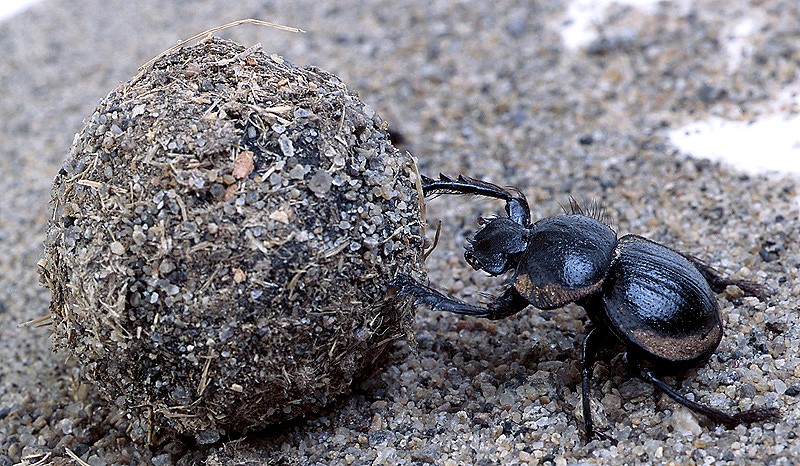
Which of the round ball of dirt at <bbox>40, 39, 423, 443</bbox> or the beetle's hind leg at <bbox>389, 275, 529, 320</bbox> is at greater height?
the round ball of dirt at <bbox>40, 39, 423, 443</bbox>

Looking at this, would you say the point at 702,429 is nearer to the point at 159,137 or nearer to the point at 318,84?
the point at 318,84

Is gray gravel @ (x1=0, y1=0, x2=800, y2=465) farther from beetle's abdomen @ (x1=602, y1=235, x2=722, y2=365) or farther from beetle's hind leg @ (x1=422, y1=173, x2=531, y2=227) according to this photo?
beetle's hind leg @ (x1=422, y1=173, x2=531, y2=227)

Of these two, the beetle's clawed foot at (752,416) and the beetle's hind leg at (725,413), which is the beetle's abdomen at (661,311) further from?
the beetle's clawed foot at (752,416)

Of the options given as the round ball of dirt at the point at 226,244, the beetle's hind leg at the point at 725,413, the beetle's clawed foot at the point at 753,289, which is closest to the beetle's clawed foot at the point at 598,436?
the beetle's hind leg at the point at 725,413

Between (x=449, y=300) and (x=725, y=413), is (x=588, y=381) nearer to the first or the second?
(x=725, y=413)

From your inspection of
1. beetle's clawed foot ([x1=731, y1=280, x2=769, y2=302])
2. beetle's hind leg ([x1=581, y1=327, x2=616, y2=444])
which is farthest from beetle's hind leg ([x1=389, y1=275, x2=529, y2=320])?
beetle's clawed foot ([x1=731, y1=280, x2=769, y2=302])

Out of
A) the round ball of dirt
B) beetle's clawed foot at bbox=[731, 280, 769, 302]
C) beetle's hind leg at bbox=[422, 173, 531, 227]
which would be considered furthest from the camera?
beetle's clawed foot at bbox=[731, 280, 769, 302]

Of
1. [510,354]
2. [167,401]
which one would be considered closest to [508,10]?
[510,354]

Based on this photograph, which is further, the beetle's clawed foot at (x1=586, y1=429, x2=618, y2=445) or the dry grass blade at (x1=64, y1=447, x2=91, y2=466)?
the dry grass blade at (x1=64, y1=447, x2=91, y2=466)
